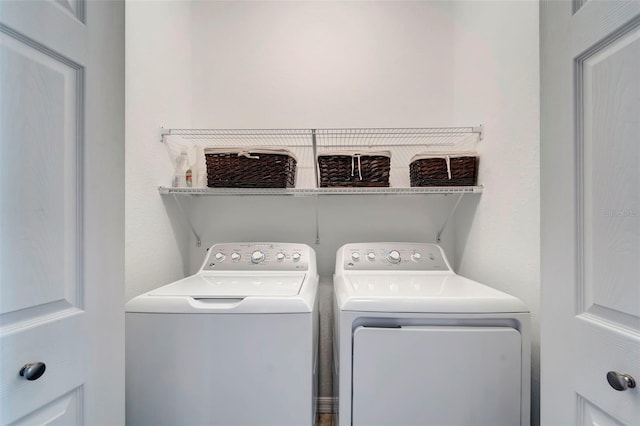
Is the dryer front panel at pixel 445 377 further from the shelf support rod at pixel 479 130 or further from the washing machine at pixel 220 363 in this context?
the shelf support rod at pixel 479 130

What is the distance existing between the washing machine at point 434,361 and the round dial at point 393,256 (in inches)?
23.3

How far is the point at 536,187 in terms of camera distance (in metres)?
1.23

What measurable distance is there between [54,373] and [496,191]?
1752 mm

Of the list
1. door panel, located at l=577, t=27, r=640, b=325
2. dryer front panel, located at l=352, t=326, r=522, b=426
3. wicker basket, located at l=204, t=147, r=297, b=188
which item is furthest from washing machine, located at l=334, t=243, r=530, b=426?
wicker basket, located at l=204, t=147, r=297, b=188

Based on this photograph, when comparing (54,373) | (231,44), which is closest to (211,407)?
(54,373)

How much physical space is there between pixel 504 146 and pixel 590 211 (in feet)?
3.10

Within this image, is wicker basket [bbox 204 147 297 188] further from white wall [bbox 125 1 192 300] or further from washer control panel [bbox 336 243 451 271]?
washer control panel [bbox 336 243 451 271]

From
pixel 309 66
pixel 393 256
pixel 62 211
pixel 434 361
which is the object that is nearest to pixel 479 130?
pixel 393 256

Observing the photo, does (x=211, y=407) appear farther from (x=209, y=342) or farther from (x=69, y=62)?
(x=69, y=62)

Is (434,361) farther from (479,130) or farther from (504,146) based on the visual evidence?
(479,130)

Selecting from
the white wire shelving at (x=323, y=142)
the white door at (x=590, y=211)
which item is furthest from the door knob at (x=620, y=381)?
the white wire shelving at (x=323, y=142)

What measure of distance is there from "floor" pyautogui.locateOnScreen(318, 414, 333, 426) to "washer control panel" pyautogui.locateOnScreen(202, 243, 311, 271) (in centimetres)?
88

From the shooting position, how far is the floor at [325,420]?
5.42ft

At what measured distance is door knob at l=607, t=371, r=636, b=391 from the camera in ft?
1.73
